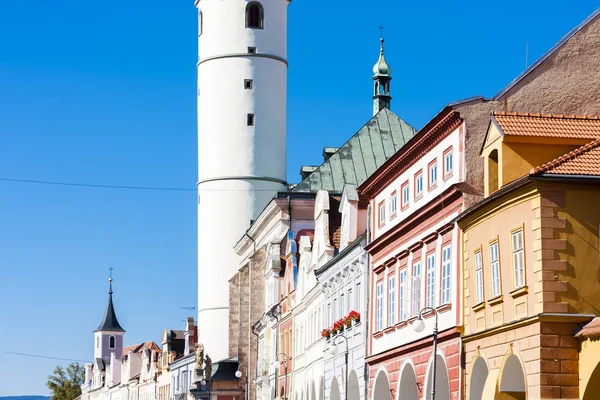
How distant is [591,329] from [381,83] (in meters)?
58.0

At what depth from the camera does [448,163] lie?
3719 centimetres

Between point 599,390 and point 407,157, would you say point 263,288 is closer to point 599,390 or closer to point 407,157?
point 407,157

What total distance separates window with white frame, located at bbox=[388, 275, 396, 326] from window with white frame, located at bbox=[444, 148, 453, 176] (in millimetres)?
5858

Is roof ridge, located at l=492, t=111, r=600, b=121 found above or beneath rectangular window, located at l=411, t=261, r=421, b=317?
above

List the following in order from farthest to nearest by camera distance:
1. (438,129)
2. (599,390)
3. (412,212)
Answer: (412,212) → (438,129) → (599,390)

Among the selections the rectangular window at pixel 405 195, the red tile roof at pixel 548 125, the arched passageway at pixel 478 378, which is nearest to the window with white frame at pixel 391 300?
the rectangular window at pixel 405 195

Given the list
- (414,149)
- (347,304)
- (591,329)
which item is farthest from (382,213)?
(591,329)

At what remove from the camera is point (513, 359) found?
3027 centimetres

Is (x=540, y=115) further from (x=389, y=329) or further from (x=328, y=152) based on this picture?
(x=328, y=152)

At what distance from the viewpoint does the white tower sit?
83500 millimetres

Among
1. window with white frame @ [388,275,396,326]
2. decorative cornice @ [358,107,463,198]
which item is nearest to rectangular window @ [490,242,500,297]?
decorative cornice @ [358,107,463,198]

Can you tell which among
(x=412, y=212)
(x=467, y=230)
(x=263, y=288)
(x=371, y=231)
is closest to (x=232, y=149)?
(x=263, y=288)

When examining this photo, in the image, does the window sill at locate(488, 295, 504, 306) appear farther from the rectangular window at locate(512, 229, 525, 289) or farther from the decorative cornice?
the decorative cornice

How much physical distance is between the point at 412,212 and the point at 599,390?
13329 millimetres
